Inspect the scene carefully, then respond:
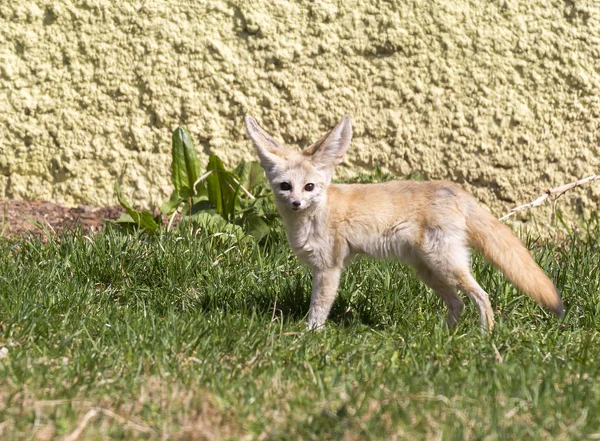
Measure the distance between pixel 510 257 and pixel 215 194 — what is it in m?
2.41

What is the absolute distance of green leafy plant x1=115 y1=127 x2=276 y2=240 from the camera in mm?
5816

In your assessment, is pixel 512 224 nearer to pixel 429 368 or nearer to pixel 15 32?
pixel 429 368

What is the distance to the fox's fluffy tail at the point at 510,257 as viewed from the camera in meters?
4.23

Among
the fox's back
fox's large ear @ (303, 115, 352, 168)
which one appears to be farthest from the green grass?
fox's large ear @ (303, 115, 352, 168)

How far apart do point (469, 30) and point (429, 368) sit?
11.7 ft

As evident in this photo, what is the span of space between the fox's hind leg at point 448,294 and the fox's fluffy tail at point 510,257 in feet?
0.93

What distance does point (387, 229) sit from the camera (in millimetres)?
4492

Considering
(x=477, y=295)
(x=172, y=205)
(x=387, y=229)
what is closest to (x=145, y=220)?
(x=172, y=205)

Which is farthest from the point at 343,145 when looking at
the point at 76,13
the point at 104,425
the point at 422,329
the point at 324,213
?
the point at 76,13

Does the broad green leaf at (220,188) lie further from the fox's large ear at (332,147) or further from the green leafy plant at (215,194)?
the fox's large ear at (332,147)

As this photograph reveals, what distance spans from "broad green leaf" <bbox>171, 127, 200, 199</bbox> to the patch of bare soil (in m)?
0.59

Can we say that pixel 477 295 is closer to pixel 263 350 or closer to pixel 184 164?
pixel 263 350

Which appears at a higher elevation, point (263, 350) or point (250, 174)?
point (263, 350)

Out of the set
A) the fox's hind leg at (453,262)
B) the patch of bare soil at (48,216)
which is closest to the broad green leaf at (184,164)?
the patch of bare soil at (48,216)
